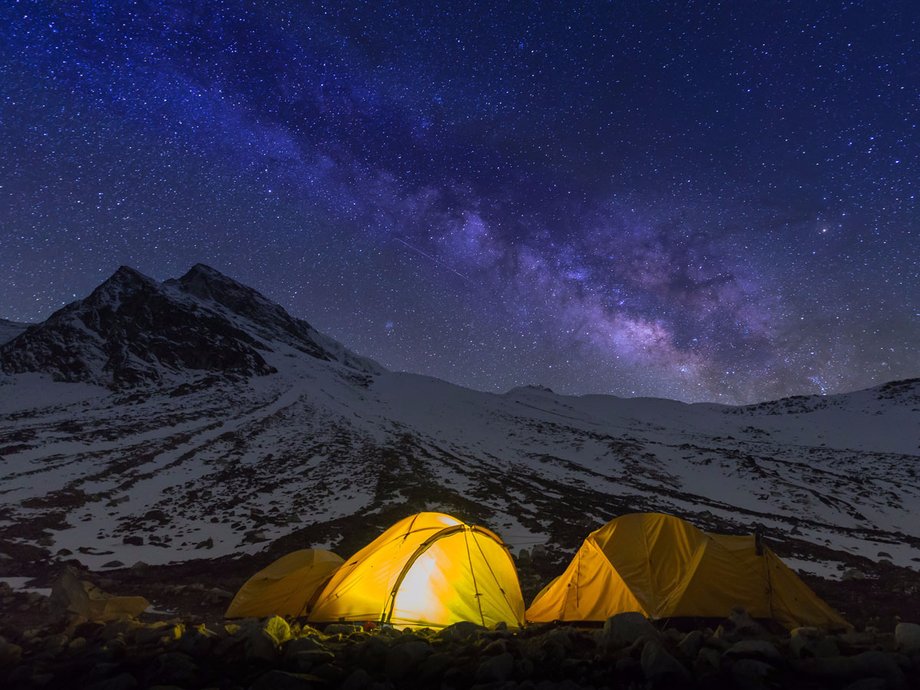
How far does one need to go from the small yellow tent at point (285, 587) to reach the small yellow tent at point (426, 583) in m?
1.03

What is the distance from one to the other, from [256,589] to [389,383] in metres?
75.8

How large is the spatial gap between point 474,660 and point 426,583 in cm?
367

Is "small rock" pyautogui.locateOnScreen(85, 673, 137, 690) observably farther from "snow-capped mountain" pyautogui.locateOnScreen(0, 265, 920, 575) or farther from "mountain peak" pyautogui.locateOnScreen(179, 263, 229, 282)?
"mountain peak" pyautogui.locateOnScreen(179, 263, 229, 282)

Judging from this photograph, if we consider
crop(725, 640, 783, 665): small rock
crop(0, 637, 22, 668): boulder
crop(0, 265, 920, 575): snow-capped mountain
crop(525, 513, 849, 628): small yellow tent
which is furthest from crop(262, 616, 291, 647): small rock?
crop(0, 265, 920, 575): snow-capped mountain

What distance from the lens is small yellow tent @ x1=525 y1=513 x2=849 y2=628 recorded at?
8.82m

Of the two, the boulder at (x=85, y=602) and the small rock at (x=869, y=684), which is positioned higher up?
the small rock at (x=869, y=684)

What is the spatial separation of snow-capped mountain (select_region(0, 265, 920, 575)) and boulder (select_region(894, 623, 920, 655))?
14753 millimetres

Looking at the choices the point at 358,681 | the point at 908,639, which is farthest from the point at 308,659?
the point at 908,639

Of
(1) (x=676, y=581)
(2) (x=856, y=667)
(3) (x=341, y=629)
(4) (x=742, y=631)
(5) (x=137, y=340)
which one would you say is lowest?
(3) (x=341, y=629)

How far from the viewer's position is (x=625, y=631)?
19.4ft

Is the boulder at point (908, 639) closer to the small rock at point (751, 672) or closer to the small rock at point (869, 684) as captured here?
the small rock at point (869, 684)

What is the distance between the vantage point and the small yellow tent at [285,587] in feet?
34.9

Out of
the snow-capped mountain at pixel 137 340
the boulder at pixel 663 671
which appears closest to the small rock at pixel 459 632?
the boulder at pixel 663 671

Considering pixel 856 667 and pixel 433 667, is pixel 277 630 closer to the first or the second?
pixel 433 667
